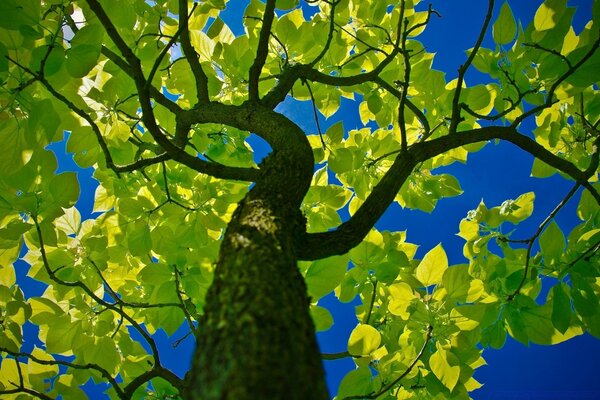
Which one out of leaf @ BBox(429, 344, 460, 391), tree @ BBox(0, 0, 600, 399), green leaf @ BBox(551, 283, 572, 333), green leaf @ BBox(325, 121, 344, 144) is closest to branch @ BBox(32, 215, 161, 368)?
tree @ BBox(0, 0, 600, 399)

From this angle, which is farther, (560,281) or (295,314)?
(560,281)

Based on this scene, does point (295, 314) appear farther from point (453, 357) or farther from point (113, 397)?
point (113, 397)

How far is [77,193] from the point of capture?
4.71ft

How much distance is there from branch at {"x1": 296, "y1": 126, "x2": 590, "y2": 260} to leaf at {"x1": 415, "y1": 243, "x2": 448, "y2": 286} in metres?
0.43

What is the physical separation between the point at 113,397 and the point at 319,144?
156 centimetres

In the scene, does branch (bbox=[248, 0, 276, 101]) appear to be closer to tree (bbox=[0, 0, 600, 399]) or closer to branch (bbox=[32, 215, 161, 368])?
tree (bbox=[0, 0, 600, 399])

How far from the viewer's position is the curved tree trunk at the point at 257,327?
486mm

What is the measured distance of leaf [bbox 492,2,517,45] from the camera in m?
1.68

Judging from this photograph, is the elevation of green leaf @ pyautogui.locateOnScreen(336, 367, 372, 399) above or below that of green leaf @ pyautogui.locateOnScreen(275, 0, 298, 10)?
below

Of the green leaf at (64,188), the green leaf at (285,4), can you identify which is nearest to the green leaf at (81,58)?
the green leaf at (64,188)

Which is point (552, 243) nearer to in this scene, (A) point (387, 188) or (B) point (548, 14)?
(A) point (387, 188)

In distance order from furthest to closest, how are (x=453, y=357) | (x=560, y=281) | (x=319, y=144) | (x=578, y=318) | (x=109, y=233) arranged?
(x=319, y=144)
(x=109, y=233)
(x=578, y=318)
(x=453, y=357)
(x=560, y=281)

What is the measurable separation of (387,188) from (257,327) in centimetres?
78

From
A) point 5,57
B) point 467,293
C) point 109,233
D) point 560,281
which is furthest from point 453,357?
point 5,57
